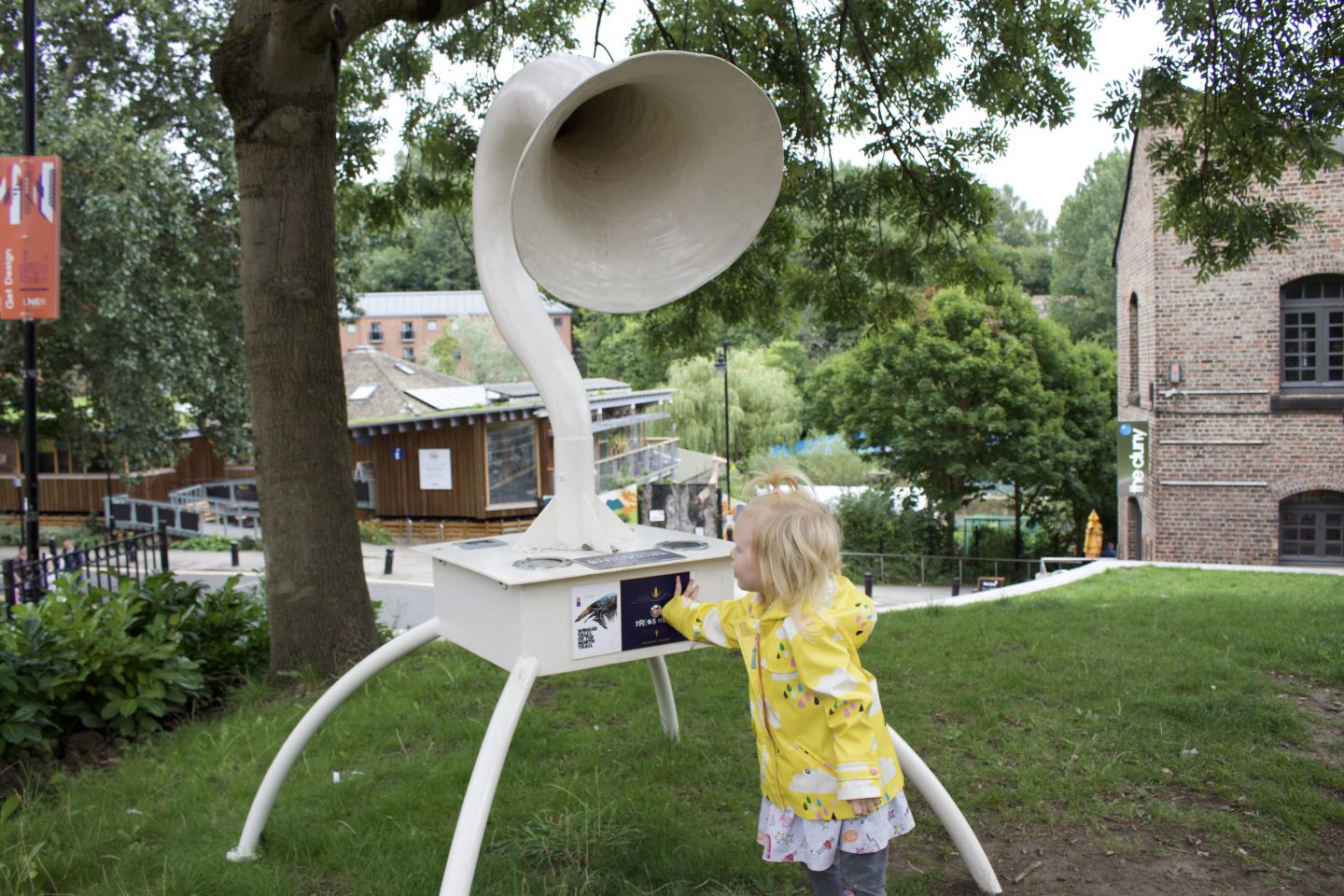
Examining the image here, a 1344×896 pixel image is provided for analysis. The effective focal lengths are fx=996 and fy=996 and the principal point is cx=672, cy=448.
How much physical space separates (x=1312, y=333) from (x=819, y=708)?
19.2 meters

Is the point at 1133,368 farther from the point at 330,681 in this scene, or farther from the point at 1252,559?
the point at 330,681

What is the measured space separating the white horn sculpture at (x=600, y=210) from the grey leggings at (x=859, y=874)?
1.00 m

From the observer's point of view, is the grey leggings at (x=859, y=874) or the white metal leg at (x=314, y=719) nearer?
the grey leggings at (x=859, y=874)

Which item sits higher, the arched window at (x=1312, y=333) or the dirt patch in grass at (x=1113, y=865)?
the arched window at (x=1312, y=333)

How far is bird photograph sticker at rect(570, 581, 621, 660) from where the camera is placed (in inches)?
99.9

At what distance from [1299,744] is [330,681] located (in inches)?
178

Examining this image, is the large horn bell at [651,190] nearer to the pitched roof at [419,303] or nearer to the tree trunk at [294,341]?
the tree trunk at [294,341]

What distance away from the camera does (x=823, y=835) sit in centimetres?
235

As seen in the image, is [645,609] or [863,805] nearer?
[863,805]

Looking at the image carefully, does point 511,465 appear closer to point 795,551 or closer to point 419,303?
point 795,551

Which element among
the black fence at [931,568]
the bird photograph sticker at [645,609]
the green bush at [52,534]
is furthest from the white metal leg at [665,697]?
the black fence at [931,568]

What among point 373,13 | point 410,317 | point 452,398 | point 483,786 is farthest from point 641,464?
point 483,786

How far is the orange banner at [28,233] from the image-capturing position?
20.8ft

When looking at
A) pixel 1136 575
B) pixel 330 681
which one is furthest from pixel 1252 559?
pixel 330 681
